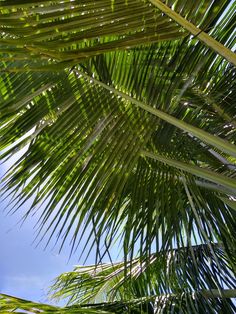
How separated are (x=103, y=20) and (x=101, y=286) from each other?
2986mm

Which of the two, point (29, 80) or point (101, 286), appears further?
point (101, 286)

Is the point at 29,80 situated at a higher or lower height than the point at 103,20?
higher

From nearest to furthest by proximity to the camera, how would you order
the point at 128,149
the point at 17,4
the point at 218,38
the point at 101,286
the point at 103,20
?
the point at 17,4 → the point at 103,20 → the point at 218,38 → the point at 128,149 → the point at 101,286

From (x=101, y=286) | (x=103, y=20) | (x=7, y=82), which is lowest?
(x=103, y=20)

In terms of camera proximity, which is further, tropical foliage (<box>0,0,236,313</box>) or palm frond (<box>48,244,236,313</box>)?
palm frond (<box>48,244,236,313</box>)

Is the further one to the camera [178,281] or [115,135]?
[178,281]

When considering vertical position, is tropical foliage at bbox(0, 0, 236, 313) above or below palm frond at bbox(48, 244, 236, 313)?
below

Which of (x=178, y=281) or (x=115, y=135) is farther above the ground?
(x=178, y=281)

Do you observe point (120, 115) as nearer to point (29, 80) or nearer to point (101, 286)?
point (29, 80)

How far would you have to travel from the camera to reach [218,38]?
5.17ft

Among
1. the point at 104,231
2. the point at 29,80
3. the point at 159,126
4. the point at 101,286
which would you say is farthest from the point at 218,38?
the point at 101,286

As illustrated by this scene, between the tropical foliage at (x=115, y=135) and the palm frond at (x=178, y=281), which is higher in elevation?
the palm frond at (x=178, y=281)

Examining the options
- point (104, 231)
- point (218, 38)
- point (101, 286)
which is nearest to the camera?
point (218, 38)

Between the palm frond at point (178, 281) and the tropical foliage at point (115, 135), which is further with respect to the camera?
the palm frond at point (178, 281)
